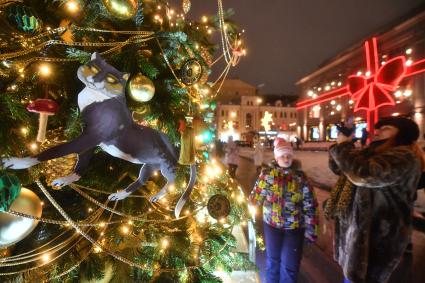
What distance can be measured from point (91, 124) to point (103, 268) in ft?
3.28

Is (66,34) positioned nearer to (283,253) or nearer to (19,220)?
(19,220)

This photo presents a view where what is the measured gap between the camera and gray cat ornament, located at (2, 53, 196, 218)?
1021 mm

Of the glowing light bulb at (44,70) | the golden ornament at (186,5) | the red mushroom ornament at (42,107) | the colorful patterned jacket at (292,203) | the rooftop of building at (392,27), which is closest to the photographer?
the red mushroom ornament at (42,107)

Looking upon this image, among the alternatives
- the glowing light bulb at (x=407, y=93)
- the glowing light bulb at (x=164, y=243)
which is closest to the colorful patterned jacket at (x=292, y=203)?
the glowing light bulb at (x=164, y=243)

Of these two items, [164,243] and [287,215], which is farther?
[287,215]

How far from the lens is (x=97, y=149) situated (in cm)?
141

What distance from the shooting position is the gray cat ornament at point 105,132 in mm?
1021

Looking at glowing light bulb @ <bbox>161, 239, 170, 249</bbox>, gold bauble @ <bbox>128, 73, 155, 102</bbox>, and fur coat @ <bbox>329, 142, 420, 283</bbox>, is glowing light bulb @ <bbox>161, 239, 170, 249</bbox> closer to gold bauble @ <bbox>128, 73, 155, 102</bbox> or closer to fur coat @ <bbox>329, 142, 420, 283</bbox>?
gold bauble @ <bbox>128, 73, 155, 102</bbox>

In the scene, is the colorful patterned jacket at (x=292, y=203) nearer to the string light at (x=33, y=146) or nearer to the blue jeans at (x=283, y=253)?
the blue jeans at (x=283, y=253)

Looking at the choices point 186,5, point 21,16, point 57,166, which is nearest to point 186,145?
point 57,166

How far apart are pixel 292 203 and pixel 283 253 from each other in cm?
61

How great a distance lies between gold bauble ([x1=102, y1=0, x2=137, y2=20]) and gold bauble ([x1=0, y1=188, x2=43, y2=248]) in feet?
2.79

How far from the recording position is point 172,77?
5.19 ft

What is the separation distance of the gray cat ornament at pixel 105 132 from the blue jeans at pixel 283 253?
2.25 metres
